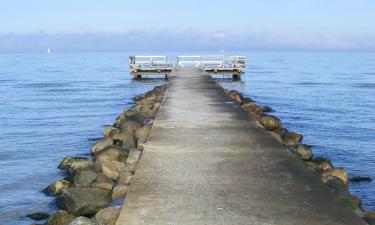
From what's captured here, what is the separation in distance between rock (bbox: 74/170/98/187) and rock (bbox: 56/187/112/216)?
1.01 meters

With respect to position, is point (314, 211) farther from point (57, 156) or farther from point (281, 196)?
point (57, 156)

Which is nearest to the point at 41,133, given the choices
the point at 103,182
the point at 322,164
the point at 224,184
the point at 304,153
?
the point at 304,153

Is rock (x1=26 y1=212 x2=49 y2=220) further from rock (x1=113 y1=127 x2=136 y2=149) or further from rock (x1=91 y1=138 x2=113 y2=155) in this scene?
rock (x1=91 y1=138 x2=113 y2=155)

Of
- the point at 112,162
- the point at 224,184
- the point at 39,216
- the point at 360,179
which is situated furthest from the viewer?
the point at 360,179

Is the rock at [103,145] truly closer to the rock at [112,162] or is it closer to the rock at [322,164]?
the rock at [112,162]

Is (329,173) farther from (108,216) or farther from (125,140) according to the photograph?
(108,216)

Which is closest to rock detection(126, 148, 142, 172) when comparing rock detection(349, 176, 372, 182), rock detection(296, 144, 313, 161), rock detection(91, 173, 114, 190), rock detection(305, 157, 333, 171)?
rock detection(91, 173, 114, 190)

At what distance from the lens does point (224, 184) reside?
652cm

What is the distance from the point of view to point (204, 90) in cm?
1941

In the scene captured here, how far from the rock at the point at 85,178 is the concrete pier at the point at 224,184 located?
4.05 feet

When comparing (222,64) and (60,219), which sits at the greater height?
(222,64)

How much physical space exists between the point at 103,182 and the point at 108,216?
274cm

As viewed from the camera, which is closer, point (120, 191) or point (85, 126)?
point (120, 191)

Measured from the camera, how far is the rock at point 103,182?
829cm
